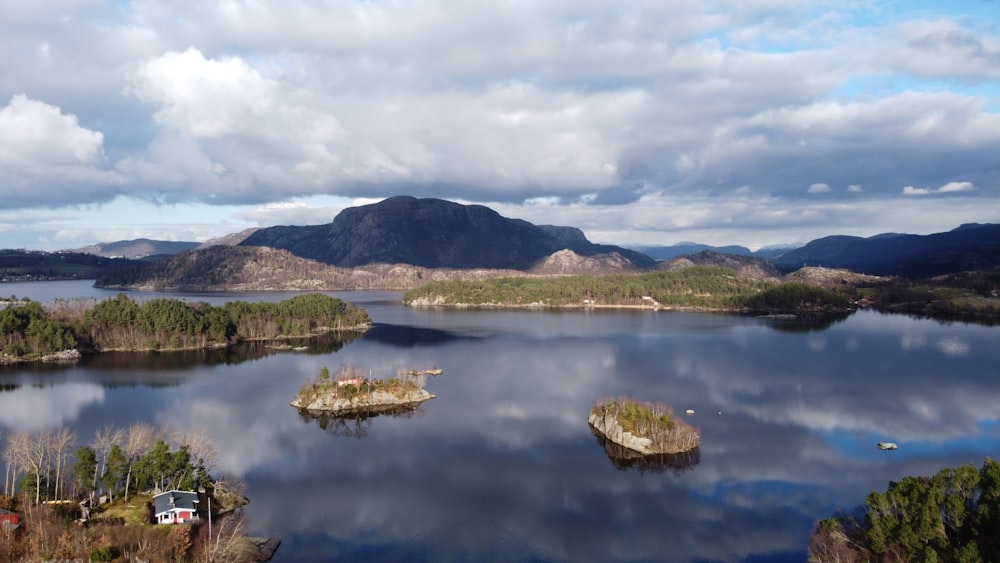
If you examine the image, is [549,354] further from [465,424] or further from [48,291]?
[48,291]

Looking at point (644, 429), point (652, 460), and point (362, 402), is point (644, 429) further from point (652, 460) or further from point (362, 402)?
point (362, 402)

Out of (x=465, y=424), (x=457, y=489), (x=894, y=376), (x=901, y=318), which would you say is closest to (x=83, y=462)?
(x=457, y=489)

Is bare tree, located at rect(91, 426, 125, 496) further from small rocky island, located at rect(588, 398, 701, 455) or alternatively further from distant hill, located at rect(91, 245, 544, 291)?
distant hill, located at rect(91, 245, 544, 291)

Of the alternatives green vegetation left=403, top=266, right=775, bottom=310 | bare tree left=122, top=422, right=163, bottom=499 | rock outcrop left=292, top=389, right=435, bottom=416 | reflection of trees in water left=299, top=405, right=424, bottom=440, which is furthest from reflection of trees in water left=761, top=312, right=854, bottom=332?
bare tree left=122, top=422, right=163, bottom=499

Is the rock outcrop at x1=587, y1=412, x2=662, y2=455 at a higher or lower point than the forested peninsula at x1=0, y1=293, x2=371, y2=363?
lower

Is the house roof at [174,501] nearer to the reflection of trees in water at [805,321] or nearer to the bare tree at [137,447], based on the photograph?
the bare tree at [137,447]

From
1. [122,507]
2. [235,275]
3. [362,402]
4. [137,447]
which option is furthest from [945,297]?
[235,275]

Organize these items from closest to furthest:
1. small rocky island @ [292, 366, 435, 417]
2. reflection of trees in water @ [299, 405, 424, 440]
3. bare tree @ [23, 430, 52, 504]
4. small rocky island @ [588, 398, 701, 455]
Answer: bare tree @ [23, 430, 52, 504]
small rocky island @ [588, 398, 701, 455]
reflection of trees in water @ [299, 405, 424, 440]
small rocky island @ [292, 366, 435, 417]
